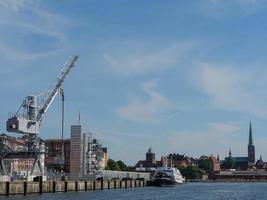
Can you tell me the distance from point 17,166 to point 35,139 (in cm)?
5248

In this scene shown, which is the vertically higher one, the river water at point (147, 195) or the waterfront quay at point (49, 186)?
the waterfront quay at point (49, 186)

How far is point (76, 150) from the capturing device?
475 feet

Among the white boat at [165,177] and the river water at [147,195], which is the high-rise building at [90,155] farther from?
the river water at [147,195]

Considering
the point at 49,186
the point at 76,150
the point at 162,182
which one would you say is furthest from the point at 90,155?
the point at 49,186

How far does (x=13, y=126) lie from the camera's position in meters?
94.0

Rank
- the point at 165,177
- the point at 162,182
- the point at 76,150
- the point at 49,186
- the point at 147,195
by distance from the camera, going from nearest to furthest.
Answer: the point at 147,195, the point at 49,186, the point at 76,150, the point at 162,182, the point at 165,177

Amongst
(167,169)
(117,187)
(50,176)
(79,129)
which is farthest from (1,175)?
(167,169)

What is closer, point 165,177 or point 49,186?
point 49,186

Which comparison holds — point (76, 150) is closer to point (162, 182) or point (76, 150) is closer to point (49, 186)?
point (162, 182)

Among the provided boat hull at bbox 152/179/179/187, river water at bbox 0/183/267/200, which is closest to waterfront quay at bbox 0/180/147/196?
river water at bbox 0/183/267/200

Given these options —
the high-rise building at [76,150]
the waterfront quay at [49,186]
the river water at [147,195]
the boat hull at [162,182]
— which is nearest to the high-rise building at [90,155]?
the high-rise building at [76,150]

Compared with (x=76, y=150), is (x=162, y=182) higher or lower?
lower

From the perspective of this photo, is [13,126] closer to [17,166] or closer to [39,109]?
[39,109]

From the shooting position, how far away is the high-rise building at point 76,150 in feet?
471
